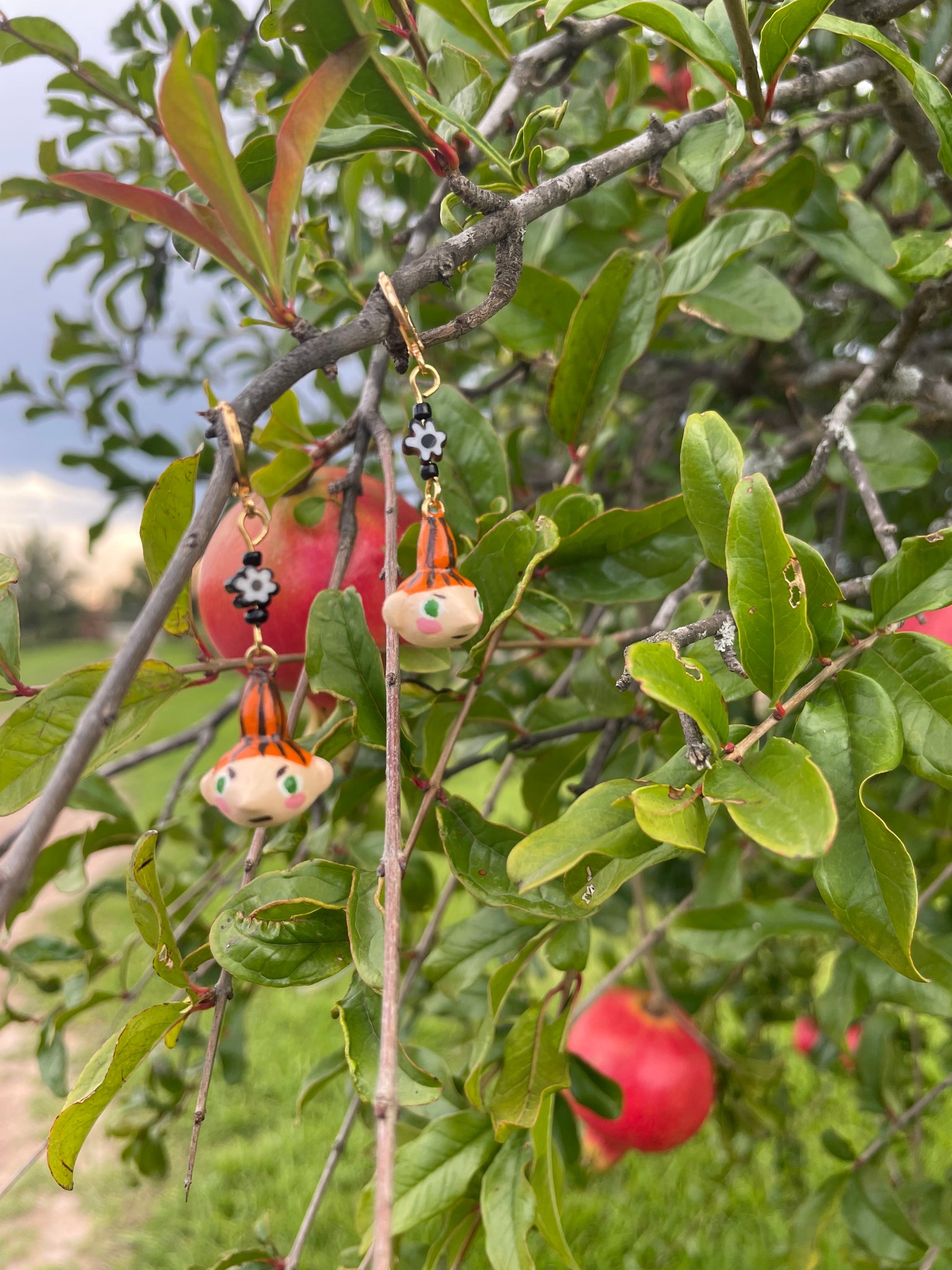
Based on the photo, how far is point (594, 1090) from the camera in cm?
67

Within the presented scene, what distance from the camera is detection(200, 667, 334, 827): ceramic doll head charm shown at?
14.8 inches

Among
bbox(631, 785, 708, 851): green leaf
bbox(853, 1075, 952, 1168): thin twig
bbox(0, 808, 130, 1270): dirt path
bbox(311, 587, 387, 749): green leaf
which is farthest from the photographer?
bbox(0, 808, 130, 1270): dirt path

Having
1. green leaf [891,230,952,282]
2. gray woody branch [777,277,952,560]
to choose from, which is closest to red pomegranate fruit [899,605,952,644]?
gray woody branch [777,277,952,560]

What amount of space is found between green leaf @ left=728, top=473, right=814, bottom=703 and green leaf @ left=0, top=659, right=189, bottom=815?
26 centimetres

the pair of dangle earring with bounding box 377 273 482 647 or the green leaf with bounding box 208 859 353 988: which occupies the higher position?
the pair of dangle earring with bounding box 377 273 482 647

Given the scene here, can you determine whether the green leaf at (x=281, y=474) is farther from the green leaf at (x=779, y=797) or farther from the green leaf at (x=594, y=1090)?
the green leaf at (x=594, y=1090)

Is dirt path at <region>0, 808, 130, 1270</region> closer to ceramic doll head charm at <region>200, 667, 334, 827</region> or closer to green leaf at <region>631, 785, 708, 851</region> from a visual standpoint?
ceramic doll head charm at <region>200, 667, 334, 827</region>

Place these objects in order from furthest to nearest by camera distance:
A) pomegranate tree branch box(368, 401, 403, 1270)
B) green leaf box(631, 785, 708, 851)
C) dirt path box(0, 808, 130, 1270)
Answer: dirt path box(0, 808, 130, 1270), green leaf box(631, 785, 708, 851), pomegranate tree branch box(368, 401, 403, 1270)

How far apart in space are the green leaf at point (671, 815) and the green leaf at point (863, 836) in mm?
55

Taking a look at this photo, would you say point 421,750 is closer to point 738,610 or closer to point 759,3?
point 738,610

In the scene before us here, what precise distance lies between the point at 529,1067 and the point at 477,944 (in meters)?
0.07

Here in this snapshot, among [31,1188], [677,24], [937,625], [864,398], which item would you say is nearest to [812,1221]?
[937,625]

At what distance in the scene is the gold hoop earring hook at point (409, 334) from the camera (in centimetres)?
37

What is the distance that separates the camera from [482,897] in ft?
1.39
